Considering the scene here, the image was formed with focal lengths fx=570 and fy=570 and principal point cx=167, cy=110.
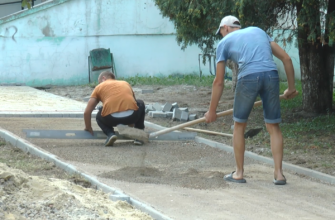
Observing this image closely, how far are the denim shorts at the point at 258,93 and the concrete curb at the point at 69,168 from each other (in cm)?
176

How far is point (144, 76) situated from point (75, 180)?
15128 mm

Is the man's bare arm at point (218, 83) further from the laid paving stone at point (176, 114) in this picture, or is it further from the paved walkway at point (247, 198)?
the laid paving stone at point (176, 114)

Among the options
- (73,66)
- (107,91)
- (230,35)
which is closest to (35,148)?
(107,91)

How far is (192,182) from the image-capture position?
257 inches

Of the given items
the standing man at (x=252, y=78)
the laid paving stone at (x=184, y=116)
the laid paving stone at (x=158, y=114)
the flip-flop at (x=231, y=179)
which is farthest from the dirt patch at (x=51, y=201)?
the laid paving stone at (x=158, y=114)

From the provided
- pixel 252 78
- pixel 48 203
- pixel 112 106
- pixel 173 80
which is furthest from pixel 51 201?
pixel 173 80

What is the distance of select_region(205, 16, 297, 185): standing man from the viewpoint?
6.54 metres

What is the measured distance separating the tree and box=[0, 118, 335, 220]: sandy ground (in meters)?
2.45

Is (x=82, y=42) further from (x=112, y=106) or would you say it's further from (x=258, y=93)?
(x=258, y=93)

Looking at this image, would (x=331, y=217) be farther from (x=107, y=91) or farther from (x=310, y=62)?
(x=310, y=62)

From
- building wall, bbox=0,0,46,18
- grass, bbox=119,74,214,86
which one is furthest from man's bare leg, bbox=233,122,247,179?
building wall, bbox=0,0,46,18

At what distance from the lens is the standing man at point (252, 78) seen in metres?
6.54

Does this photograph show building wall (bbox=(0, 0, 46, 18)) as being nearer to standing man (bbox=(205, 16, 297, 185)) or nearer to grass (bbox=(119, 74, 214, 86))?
grass (bbox=(119, 74, 214, 86))

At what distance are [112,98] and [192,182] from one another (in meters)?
2.71
